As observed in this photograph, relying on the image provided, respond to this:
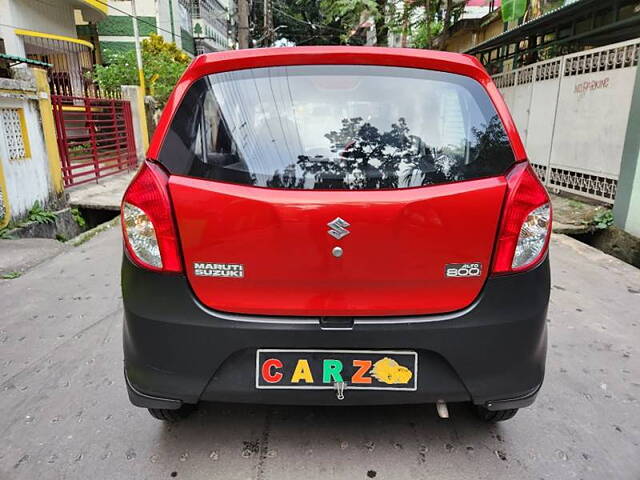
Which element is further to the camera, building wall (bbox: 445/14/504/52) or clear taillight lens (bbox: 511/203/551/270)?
building wall (bbox: 445/14/504/52)

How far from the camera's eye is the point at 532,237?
5.53 ft

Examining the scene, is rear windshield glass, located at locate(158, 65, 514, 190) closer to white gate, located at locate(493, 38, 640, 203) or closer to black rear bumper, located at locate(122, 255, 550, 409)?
black rear bumper, located at locate(122, 255, 550, 409)

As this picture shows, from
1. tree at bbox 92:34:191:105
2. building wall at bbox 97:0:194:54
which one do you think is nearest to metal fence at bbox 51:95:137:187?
tree at bbox 92:34:191:105

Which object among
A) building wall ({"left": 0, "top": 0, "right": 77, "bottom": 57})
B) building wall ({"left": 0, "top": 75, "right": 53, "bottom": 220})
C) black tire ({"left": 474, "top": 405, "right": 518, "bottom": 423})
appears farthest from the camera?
building wall ({"left": 0, "top": 0, "right": 77, "bottom": 57})

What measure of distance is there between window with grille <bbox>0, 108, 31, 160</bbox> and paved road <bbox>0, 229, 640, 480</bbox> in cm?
333

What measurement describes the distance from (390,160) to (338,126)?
229 mm

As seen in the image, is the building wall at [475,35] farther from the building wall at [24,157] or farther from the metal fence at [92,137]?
the building wall at [24,157]

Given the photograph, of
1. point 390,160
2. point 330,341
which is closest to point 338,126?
point 390,160

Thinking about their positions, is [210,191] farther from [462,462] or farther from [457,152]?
[462,462]

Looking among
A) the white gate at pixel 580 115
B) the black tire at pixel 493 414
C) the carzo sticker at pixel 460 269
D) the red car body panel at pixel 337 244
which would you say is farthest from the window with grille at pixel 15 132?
the white gate at pixel 580 115

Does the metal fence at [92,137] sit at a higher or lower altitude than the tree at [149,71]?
lower

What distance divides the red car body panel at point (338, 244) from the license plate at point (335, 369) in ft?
0.48

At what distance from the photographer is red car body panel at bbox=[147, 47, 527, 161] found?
5.74 feet

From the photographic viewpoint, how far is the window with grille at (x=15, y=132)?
538 centimetres
